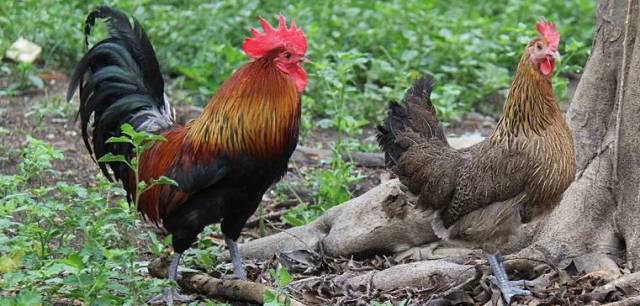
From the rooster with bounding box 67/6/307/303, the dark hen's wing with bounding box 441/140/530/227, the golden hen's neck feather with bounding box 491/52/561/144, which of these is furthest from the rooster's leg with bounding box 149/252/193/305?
the golden hen's neck feather with bounding box 491/52/561/144

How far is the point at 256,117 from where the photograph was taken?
242 inches

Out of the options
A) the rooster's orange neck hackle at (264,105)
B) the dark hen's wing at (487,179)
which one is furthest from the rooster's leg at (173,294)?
the dark hen's wing at (487,179)

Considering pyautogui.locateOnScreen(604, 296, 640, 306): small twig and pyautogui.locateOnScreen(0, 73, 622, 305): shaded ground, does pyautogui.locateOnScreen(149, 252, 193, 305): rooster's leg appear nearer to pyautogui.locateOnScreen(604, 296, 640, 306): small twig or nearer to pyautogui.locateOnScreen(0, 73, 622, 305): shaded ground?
pyautogui.locateOnScreen(0, 73, 622, 305): shaded ground

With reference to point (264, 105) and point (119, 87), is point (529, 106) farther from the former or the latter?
point (119, 87)

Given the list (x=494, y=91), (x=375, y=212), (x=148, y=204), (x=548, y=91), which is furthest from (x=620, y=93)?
(x=494, y=91)

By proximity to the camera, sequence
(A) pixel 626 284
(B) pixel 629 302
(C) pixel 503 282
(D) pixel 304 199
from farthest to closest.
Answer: (D) pixel 304 199 → (C) pixel 503 282 → (A) pixel 626 284 → (B) pixel 629 302

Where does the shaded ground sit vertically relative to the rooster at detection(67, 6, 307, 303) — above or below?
below

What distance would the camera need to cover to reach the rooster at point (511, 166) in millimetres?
5906

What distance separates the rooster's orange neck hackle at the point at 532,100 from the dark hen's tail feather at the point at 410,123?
2.02 feet

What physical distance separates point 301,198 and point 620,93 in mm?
3095

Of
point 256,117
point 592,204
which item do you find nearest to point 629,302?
point 592,204

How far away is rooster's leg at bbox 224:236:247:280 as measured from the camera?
6555 millimetres

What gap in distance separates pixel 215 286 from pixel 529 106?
84.6 inches

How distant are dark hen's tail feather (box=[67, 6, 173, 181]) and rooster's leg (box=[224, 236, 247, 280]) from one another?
0.81 meters
